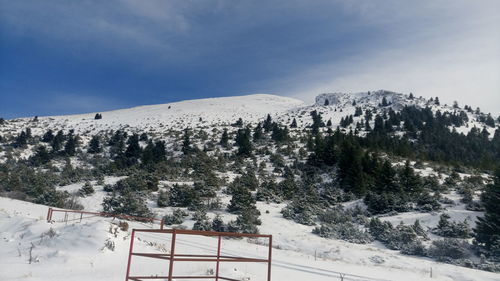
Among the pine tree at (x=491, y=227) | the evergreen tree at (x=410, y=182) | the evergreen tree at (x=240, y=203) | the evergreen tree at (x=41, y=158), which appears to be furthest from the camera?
the evergreen tree at (x=41, y=158)

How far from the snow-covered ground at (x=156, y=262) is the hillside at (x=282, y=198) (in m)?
0.07

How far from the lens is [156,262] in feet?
35.6

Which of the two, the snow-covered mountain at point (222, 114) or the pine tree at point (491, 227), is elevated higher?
the snow-covered mountain at point (222, 114)

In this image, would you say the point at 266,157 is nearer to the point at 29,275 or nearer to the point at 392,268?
the point at 392,268

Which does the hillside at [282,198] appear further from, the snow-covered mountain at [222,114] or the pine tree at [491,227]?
the snow-covered mountain at [222,114]

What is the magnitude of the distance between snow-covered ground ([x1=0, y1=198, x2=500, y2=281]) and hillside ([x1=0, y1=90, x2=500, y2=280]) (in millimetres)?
65

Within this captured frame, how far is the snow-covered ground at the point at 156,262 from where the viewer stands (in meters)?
9.23

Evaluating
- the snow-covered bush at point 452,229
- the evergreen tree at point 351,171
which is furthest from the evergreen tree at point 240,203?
the snow-covered bush at point 452,229

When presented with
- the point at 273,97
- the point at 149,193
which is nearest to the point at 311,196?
the point at 149,193

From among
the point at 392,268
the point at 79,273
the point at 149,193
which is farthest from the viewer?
the point at 149,193

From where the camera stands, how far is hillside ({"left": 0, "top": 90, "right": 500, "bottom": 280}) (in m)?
12.4

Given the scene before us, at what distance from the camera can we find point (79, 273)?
28.8 ft

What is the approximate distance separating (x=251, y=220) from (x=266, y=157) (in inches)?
845

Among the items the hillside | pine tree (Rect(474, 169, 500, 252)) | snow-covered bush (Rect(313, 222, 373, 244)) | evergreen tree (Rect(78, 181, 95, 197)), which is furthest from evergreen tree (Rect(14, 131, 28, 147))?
pine tree (Rect(474, 169, 500, 252))
